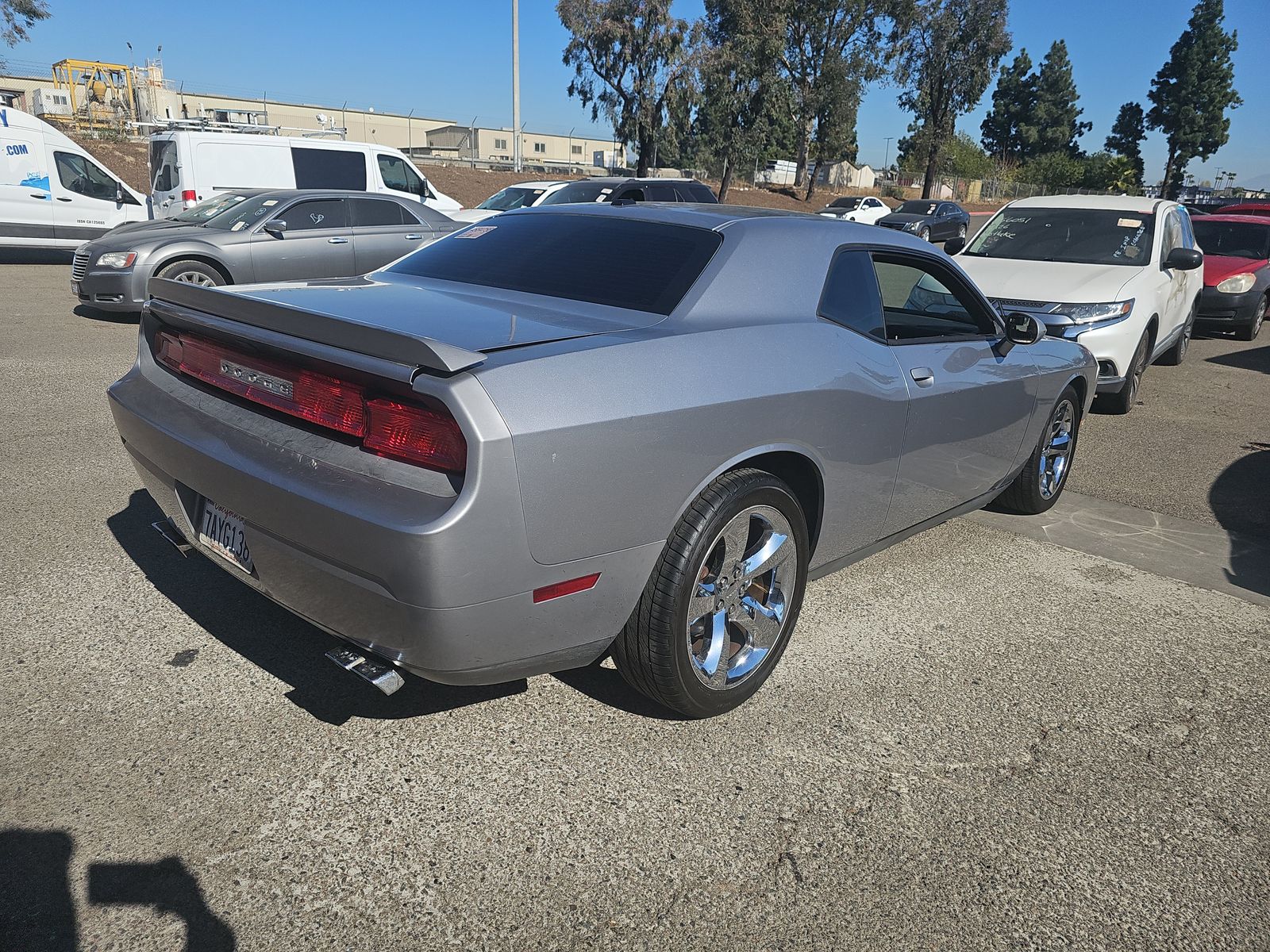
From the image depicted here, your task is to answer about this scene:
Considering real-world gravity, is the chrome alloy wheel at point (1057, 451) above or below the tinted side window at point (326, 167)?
below

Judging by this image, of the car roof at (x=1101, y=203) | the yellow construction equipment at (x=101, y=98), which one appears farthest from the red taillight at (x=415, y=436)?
the yellow construction equipment at (x=101, y=98)

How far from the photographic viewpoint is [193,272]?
31.5ft

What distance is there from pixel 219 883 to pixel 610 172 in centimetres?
4887

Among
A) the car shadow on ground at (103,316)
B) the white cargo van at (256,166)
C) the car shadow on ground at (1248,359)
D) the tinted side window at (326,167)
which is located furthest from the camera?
the tinted side window at (326,167)

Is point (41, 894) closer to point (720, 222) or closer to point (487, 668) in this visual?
point (487, 668)

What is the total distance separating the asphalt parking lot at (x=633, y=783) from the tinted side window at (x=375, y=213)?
747 cm

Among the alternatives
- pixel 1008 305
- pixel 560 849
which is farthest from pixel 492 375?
pixel 1008 305

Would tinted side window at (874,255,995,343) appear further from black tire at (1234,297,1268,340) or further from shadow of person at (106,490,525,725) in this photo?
black tire at (1234,297,1268,340)

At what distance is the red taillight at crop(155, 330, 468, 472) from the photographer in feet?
7.58

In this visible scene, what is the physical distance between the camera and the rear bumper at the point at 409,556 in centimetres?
224

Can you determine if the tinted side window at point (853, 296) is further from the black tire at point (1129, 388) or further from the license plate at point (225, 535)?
the black tire at point (1129, 388)

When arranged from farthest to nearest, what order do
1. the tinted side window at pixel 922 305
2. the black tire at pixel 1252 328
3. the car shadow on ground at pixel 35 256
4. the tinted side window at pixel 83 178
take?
the car shadow on ground at pixel 35 256
the tinted side window at pixel 83 178
the black tire at pixel 1252 328
the tinted side window at pixel 922 305

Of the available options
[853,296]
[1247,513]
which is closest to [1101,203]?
[1247,513]

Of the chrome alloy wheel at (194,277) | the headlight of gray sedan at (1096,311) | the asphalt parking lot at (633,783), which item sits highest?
the headlight of gray sedan at (1096,311)
